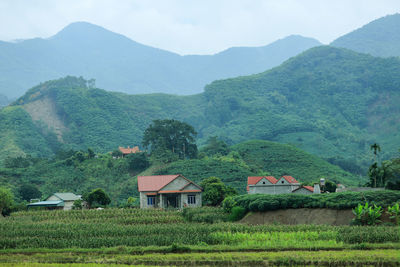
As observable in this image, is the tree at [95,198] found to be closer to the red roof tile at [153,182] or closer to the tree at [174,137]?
the red roof tile at [153,182]

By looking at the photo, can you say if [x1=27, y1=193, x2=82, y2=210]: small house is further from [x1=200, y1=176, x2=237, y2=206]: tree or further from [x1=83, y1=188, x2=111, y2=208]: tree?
[x1=200, y1=176, x2=237, y2=206]: tree

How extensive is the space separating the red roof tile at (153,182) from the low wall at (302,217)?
18715 mm

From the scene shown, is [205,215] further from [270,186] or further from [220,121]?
[220,121]

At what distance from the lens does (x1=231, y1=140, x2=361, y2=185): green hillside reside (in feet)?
326

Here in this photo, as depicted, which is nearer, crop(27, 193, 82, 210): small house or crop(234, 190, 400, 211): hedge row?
crop(234, 190, 400, 211): hedge row

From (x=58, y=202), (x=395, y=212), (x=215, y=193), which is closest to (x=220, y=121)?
(x=58, y=202)

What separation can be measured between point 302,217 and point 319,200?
6.89ft

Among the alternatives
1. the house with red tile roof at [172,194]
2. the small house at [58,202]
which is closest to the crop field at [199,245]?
the house with red tile roof at [172,194]

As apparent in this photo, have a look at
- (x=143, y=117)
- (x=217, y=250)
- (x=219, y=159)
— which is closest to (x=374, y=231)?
(x=217, y=250)

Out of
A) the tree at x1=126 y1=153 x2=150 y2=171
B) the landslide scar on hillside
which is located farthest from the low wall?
the landslide scar on hillside

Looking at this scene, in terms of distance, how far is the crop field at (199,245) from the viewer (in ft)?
95.5

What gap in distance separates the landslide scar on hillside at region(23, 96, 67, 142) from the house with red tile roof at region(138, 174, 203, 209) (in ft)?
320

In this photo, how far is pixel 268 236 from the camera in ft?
117

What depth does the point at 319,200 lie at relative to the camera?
44.8 m
